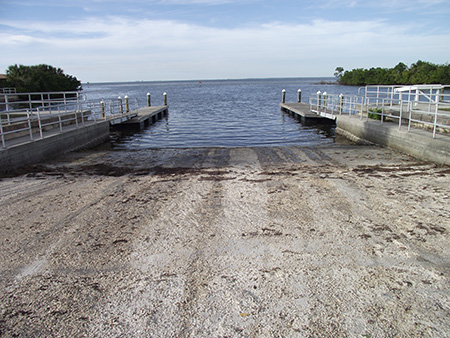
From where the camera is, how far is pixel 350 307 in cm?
310

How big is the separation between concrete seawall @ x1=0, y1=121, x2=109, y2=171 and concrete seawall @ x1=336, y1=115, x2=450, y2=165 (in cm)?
1031

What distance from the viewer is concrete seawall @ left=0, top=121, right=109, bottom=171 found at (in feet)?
28.8

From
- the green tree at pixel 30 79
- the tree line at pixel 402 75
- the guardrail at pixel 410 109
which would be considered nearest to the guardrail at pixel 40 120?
the guardrail at pixel 410 109

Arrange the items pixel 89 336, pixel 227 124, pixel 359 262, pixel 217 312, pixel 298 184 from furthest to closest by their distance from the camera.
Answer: pixel 227 124, pixel 298 184, pixel 359 262, pixel 217 312, pixel 89 336

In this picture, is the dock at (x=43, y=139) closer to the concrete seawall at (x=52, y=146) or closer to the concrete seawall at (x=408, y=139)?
the concrete seawall at (x=52, y=146)

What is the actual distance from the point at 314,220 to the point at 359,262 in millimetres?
1217

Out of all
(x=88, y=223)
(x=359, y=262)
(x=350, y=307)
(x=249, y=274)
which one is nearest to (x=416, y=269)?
(x=359, y=262)

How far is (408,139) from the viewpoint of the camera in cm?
1018

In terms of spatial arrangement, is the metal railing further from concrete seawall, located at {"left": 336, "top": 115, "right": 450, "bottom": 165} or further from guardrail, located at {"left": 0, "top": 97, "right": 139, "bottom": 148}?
concrete seawall, located at {"left": 336, "top": 115, "right": 450, "bottom": 165}

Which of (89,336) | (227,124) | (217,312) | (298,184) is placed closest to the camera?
(89,336)

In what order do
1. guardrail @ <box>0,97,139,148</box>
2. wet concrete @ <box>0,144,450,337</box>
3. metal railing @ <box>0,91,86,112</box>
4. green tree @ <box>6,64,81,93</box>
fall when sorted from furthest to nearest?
green tree @ <box>6,64,81,93</box> → metal railing @ <box>0,91,86,112</box> → guardrail @ <box>0,97,139,148</box> → wet concrete @ <box>0,144,450,337</box>

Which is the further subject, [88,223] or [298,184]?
[298,184]

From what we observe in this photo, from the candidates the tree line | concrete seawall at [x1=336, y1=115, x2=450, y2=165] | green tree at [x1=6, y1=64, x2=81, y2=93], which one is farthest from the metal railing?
the tree line

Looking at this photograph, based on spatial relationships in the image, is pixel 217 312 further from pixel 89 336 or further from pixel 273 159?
pixel 273 159
